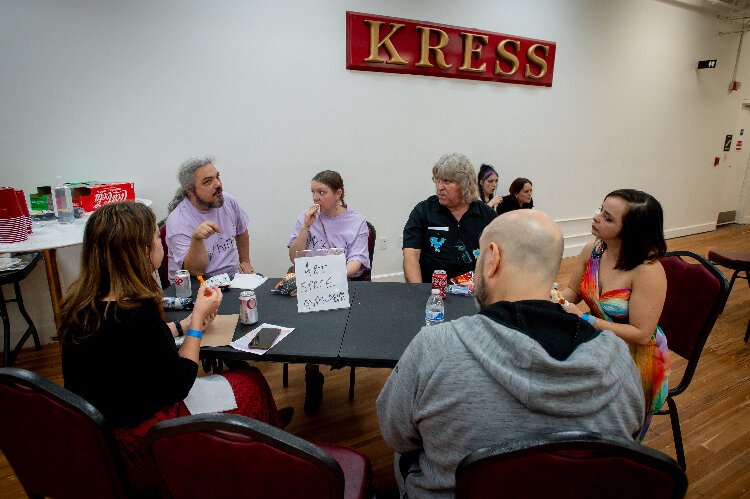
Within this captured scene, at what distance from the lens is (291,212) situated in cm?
404

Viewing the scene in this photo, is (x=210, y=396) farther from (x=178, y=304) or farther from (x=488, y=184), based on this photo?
(x=488, y=184)

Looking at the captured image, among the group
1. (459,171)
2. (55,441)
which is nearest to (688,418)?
(459,171)

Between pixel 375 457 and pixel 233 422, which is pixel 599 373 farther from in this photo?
pixel 375 457

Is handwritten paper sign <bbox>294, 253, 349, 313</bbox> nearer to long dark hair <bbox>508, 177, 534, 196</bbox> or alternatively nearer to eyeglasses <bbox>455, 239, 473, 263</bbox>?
eyeglasses <bbox>455, 239, 473, 263</bbox>

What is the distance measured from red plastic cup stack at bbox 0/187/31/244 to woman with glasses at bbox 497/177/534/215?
13.3 feet

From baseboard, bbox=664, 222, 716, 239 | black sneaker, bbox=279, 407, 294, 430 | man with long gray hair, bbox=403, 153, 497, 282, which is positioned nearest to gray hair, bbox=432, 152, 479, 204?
man with long gray hair, bbox=403, 153, 497, 282

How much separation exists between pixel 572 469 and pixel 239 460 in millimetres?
673

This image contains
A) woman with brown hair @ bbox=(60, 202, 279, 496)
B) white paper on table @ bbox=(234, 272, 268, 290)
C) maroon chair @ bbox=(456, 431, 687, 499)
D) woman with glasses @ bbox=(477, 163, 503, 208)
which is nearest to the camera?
maroon chair @ bbox=(456, 431, 687, 499)

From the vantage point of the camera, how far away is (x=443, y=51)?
4.35 metres

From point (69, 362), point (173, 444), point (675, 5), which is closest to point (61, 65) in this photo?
point (69, 362)

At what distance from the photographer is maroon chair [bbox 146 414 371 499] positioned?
2.86 feet

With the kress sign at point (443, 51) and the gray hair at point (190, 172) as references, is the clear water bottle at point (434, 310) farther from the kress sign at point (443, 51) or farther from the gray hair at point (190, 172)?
the kress sign at point (443, 51)

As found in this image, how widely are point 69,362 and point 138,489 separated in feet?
1.55

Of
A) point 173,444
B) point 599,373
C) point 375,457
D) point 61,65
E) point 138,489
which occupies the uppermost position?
point 61,65
